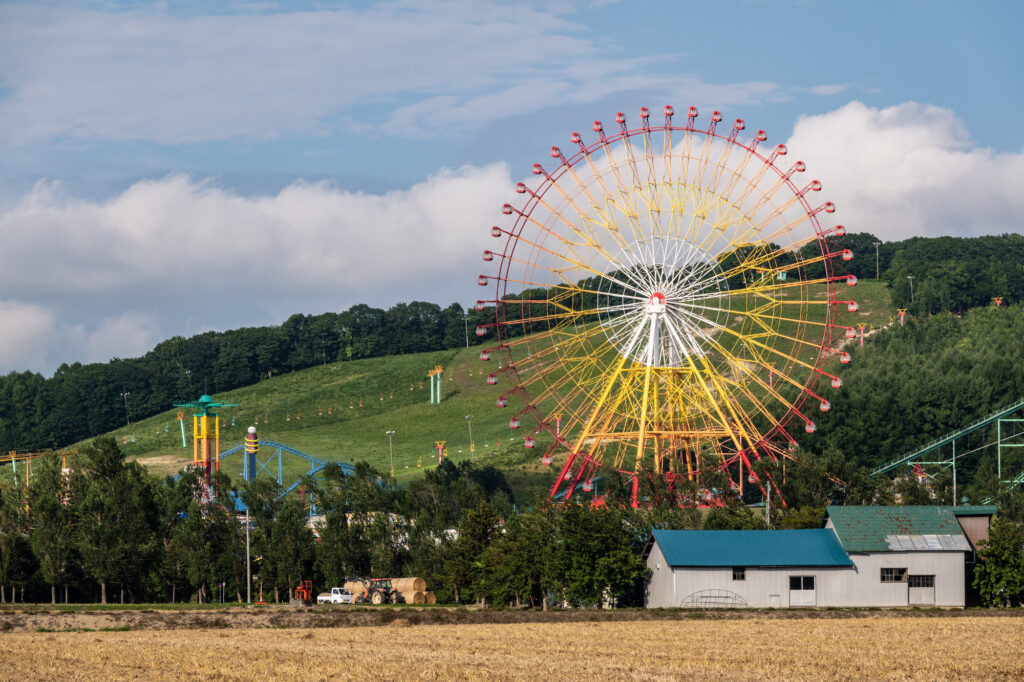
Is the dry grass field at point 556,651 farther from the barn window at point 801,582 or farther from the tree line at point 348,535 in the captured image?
the tree line at point 348,535

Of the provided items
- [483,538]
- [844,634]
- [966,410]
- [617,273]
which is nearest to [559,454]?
[966,410]

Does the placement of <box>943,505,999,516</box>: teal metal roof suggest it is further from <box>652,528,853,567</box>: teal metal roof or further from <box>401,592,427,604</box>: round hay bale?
<box>401,592,427,604</box>: round hay bale

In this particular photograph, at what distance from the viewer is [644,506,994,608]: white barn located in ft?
252

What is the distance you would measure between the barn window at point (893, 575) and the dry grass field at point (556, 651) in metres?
9.50

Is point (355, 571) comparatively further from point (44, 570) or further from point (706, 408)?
point (706, 408)

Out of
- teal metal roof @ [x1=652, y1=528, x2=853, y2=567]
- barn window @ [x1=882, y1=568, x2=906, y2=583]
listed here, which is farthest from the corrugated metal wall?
teal metal roof @ [x1=652, y1=528, x2=853, y2=567]

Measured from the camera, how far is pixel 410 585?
3725 inches

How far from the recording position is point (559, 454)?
599ft

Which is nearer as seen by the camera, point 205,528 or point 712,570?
point 712,570

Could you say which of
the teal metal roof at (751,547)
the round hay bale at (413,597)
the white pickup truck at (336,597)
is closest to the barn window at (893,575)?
the teal metal roof at (751,547)

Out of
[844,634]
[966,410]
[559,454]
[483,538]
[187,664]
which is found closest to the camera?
[187,664]

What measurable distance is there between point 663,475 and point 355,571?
23.0 metres

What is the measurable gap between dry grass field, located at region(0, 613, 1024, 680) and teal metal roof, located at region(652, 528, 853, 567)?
8628 mm

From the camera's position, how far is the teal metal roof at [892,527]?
257ft
